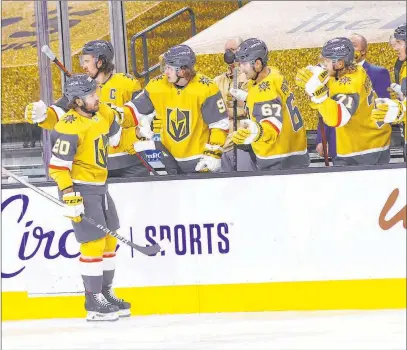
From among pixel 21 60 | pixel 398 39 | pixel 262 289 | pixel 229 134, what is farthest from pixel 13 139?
pixel 398 39

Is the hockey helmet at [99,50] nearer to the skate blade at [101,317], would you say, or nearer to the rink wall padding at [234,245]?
the rink wall padding at [234,245]

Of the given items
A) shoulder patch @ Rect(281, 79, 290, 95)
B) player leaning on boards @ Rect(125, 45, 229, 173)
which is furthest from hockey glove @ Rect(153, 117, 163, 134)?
shoulder patch @ Rect(281, 79, 290, 95)

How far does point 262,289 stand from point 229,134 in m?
0.82

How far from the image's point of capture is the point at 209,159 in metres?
6.43

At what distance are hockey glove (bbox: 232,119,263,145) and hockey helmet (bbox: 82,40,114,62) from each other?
81 cm

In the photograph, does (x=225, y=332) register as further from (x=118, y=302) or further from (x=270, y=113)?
(x=270, y=113)

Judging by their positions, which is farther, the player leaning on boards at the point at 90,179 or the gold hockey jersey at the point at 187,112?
the gold hockey jersey at the point at 187,112

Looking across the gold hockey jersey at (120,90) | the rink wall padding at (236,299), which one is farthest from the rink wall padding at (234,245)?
the gold hockey jersey at (120,90)

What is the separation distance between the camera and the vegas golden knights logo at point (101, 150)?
634cm

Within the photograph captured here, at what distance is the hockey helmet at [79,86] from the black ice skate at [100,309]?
38.1 inches

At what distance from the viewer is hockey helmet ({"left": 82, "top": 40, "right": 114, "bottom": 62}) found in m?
6.58

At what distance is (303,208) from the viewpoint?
20.7ft

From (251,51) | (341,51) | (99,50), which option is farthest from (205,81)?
(341,51)

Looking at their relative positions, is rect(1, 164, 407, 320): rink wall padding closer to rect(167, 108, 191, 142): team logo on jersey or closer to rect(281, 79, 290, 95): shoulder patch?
rect(167, 108, 191, 142): team logo on jersey
